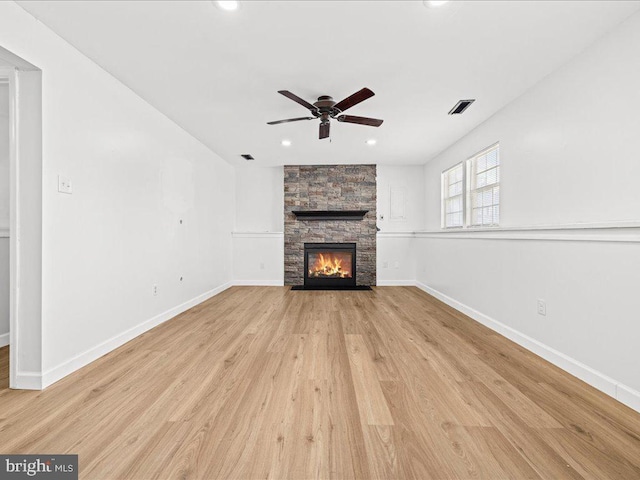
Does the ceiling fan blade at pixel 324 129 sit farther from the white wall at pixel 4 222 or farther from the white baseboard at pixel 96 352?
the white wall at pixel 4 222

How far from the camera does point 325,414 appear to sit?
149 centimetres

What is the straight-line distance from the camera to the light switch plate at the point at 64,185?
1921 millimetres

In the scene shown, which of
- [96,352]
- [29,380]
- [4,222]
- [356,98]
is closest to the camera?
[29,380]

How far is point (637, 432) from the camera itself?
1.37 m

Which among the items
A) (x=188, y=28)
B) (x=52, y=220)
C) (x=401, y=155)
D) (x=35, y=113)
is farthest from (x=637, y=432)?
(x=401, y=155)

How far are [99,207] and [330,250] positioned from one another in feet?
12.6

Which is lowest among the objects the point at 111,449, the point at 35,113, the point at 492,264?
the point at 111,449

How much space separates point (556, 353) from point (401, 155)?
3.52 meters

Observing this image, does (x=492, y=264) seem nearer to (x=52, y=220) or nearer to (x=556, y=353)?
(x=556, y=353)

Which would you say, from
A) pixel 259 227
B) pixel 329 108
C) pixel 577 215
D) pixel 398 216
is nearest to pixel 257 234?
pixel 259 227

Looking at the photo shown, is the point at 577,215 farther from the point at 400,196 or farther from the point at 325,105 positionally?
the point at 400,196

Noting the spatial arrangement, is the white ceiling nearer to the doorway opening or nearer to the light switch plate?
the doorway opening

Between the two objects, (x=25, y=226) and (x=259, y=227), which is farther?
(x=259, y=227)

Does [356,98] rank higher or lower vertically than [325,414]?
higher
